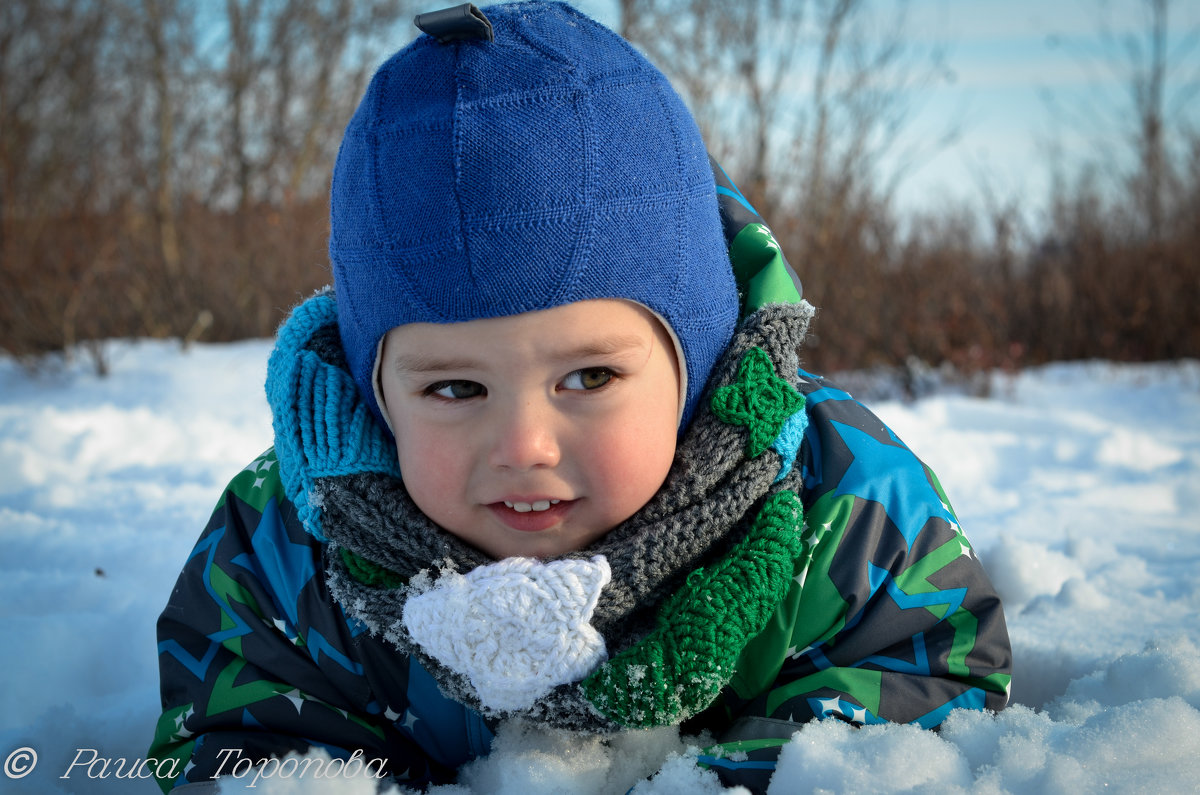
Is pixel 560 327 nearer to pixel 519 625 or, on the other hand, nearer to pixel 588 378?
pixel 588 378

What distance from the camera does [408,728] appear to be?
1.51 metres

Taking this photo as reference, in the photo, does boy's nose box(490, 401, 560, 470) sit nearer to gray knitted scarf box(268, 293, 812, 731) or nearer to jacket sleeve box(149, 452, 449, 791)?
gray knitted scarf box(268, 293, 812, 731)

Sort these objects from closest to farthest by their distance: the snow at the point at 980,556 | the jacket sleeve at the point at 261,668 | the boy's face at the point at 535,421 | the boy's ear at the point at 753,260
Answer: the snow at the point at 980,556 → the boy's face at the point at 535,421 → the jacket sleeve at the point at 261,668 → the boy's ear at the point at 753,260

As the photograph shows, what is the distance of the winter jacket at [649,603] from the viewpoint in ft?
4.25

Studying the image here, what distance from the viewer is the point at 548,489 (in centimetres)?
127

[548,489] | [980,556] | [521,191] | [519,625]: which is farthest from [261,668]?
[980,556]

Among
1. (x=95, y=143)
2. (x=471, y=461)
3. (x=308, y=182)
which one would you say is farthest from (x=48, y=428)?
(x=308, y=182)

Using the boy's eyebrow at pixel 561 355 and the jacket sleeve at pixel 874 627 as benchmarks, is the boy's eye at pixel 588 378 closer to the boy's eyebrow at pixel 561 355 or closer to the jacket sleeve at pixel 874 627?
the boy's eyebrow at pixel 561 355

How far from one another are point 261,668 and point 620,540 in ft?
2.10

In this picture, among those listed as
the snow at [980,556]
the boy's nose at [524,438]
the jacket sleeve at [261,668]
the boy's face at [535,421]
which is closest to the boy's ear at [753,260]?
the boy's face at [535,421]

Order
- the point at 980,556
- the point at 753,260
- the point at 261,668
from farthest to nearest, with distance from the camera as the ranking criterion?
the point at 980,556
the point at 753,260
the point at 261,668

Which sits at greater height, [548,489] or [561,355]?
[561,355]

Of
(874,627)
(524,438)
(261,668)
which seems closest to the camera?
(524,438)

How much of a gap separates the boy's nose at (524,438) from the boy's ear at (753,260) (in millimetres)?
481
